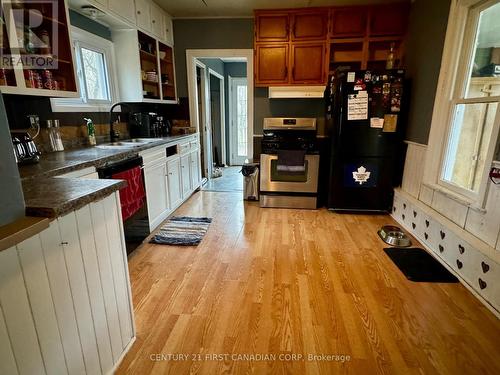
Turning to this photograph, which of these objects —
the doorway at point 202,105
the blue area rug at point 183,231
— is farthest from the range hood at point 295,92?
the blue area rug at point 183,231

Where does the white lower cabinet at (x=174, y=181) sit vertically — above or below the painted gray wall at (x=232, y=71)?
below

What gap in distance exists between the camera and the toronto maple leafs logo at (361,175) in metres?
3.26

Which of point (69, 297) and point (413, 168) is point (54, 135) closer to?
A: point (69, 297)

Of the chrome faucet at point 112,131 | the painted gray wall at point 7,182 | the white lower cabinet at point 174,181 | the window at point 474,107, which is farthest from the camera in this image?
the white lower cabinet at point 174,181

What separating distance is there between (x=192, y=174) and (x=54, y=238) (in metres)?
3.08

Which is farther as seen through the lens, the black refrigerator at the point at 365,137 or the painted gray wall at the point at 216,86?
the painted gray wall at the point at 216,86

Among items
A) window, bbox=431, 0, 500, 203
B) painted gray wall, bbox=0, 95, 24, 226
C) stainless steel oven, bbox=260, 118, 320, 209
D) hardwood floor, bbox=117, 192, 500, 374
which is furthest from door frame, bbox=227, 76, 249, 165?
painted gray wall, bbox=0, 95, 24, 226

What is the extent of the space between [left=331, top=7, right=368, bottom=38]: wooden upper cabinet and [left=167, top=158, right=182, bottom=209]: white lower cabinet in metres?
2.63

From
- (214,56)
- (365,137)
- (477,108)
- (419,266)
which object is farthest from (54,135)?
(477,108)

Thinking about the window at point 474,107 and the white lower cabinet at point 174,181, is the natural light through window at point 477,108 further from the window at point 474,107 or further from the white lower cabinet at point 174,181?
the white lower cabinet at point 174,181

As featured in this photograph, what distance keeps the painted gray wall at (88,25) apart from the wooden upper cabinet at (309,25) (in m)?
2.24

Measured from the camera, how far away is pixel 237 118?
21.0 ft

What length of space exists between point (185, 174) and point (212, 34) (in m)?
2.06

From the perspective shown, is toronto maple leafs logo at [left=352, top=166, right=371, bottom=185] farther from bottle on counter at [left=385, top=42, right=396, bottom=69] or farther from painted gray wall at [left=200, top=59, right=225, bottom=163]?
painted gray wall at [left=200, top=59, right=225, bottom=163]
